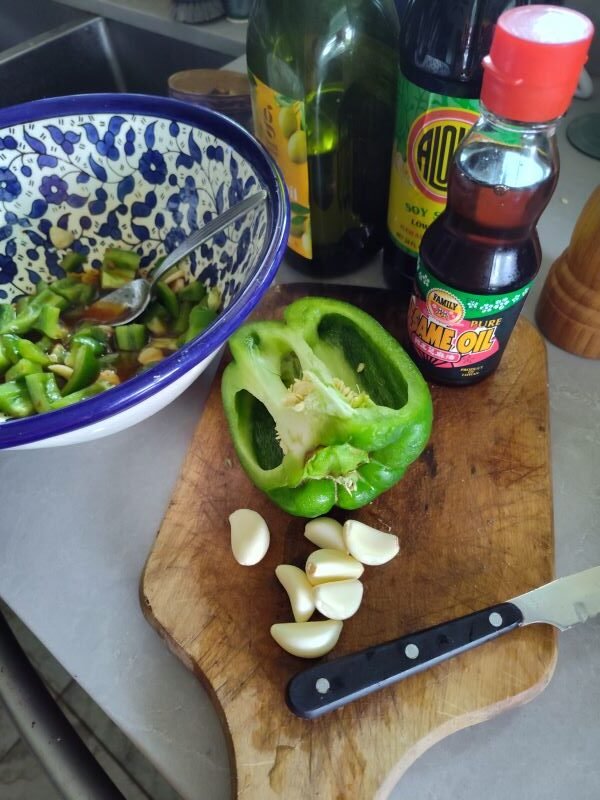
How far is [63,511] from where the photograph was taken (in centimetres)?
61

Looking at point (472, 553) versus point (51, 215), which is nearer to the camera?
point (472, 553)

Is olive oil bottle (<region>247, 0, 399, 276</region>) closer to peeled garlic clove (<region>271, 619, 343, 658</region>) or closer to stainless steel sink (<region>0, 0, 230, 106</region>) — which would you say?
peeled garlic clove (<region>271, 619, 343, 658</region>)

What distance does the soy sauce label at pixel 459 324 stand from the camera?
57cm

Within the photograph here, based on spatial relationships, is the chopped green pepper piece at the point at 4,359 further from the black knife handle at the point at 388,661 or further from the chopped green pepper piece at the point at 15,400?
the black knife handle at the point at 388,661

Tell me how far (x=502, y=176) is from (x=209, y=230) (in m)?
0.29

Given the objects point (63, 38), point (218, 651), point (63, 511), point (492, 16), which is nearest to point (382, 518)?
point (218, 651)

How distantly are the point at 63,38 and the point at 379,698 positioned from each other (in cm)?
127

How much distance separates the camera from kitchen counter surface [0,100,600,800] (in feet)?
1.55

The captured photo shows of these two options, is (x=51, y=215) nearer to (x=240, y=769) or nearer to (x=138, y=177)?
(x=138, y=177)

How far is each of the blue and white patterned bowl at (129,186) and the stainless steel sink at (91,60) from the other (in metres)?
0.58

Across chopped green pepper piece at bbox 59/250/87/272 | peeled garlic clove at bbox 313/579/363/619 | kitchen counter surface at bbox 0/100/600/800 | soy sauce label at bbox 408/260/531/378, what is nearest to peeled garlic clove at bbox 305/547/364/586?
peeled garlic clove at bbox 313/579/363/619

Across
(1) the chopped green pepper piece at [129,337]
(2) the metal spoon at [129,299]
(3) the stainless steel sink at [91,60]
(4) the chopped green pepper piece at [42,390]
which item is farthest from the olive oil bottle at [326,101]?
(3) the stainless steel sink at [91,60]

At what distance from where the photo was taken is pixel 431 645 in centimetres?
48

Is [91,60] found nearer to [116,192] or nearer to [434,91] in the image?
[116,192]
